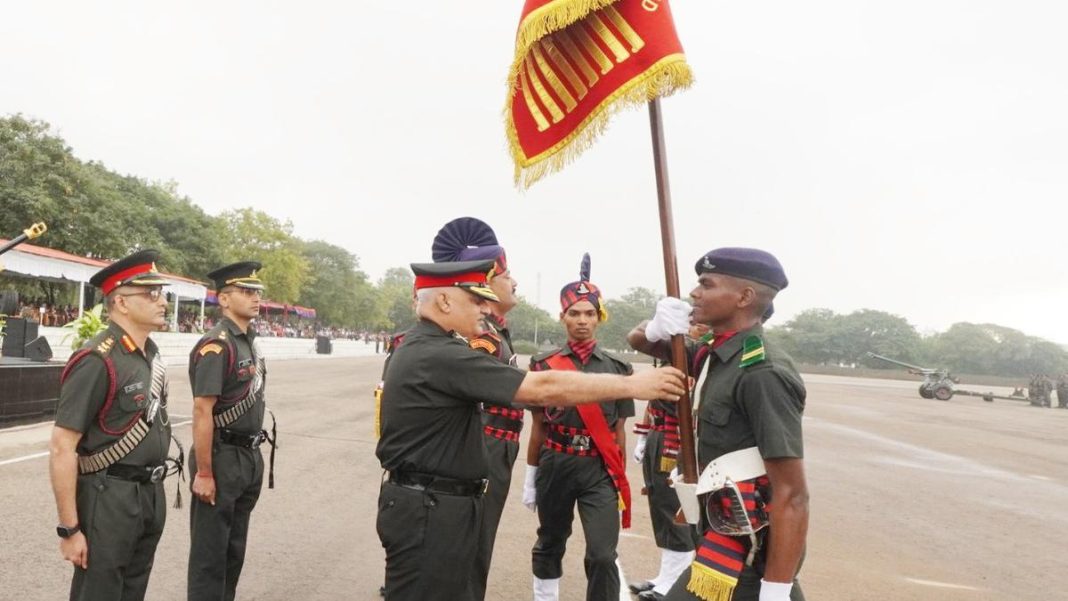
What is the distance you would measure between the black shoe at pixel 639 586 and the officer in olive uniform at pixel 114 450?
11.1 ft

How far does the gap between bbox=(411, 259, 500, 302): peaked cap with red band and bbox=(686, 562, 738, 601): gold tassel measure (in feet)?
4.47

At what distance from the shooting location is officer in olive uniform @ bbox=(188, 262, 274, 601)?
391 centimetres

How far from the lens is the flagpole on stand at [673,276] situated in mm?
2682

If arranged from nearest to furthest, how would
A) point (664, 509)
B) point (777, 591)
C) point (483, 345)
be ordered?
1. point (777, 591)
2. point (483, 345)
3. point (664, 509)

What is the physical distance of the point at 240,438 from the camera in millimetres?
4207

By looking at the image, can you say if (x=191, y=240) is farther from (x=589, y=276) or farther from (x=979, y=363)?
(x=979, y=363)

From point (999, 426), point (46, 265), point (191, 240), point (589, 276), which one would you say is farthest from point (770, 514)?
point (191, 240)

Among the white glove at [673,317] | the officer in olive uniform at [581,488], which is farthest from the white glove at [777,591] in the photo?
the officer in olive uniform at [581,488]

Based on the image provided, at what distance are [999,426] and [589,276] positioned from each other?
22049mm

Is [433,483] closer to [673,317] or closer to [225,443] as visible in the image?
[673,317]

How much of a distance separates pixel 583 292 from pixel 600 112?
2.00 metres

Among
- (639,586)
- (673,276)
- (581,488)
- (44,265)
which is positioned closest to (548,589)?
(581,488)

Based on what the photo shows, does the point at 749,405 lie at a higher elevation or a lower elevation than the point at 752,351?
lower

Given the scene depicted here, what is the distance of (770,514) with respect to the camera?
7.94 ft
